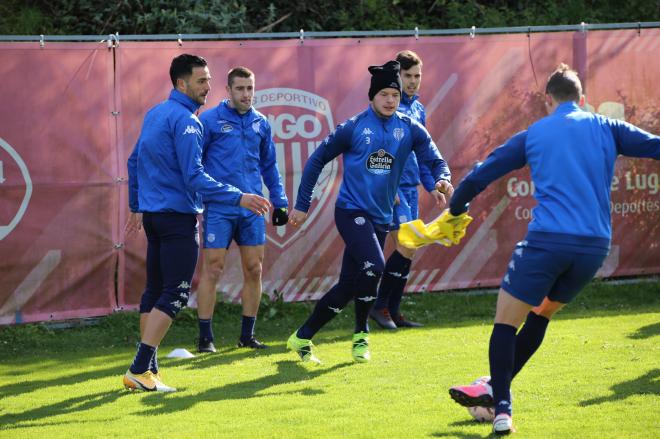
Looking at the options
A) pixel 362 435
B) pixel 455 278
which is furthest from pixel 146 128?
pixel 455 278

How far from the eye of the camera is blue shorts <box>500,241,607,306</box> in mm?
5848

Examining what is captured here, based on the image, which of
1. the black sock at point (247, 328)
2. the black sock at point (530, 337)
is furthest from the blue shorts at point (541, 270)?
the black sock at point (247, 328)

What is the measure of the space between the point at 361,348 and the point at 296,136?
3131 millimetres

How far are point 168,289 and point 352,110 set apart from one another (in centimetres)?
414

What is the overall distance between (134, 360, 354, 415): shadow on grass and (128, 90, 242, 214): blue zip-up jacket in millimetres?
1239

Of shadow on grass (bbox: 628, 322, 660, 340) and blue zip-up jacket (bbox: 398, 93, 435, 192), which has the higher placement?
blue zip-up jacket (bbox: 398, 93, 435, 192)

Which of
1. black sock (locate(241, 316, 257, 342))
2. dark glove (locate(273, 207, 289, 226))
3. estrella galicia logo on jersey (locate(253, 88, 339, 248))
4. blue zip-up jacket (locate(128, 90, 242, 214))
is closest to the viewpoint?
blue zip-up jacket (locate(128, 90, 242, 214))

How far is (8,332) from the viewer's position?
33.5ft

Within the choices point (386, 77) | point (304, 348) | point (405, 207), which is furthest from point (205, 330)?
point (386, 77)

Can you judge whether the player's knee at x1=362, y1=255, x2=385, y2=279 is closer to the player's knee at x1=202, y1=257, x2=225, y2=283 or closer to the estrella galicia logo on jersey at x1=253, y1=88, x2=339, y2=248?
the player's knee at x1=202, y1=257, x2=225, y2=283

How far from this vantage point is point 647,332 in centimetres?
941

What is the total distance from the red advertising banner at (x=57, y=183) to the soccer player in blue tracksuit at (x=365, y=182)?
2.70 m

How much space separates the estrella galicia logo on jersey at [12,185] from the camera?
10.1m

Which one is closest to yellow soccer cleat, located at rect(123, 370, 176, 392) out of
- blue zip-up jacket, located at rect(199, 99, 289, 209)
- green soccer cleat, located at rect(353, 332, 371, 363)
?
green soccer cleat, located at rect(353, 332, 371, 363)
